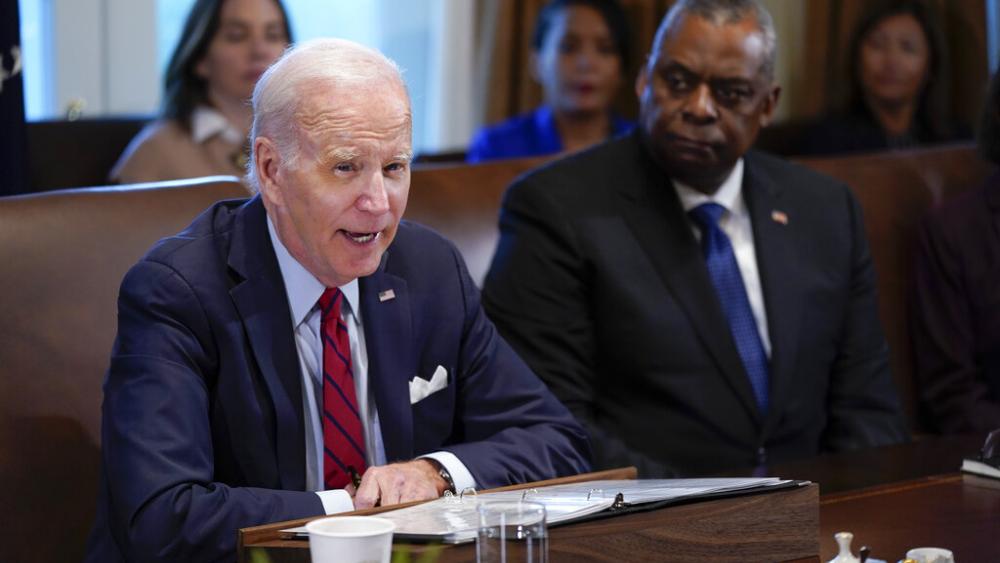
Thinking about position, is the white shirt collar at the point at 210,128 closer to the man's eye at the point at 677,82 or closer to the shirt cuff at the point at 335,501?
the man's eye at the point at 677,82

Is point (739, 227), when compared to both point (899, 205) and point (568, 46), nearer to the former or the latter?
point (899, 205)

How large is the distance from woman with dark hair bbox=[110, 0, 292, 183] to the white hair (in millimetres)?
1609

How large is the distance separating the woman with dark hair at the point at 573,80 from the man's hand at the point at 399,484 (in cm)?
241

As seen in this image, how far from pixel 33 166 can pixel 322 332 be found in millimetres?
1611

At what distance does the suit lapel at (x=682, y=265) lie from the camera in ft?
Result: 8.55

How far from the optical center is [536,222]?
265cm

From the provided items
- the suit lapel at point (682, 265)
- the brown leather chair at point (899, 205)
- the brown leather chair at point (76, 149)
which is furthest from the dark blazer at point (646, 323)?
the brown leather chair at point (76, 149)

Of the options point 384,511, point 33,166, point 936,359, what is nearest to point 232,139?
point 33,166

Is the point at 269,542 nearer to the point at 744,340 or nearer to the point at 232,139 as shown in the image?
the point at 744,340

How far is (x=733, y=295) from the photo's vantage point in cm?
267

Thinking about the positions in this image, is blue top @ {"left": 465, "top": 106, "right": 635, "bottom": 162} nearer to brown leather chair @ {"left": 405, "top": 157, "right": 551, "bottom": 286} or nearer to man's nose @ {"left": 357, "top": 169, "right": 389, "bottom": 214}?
brown leather chair @ {"left": 405, "top": 157, "right": 551, "bottom": 286}

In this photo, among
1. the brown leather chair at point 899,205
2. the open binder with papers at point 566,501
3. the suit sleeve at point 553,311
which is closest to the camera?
the open binder with papers at point 566,501

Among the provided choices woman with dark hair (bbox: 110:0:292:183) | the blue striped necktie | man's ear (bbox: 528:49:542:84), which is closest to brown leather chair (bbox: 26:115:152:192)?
woman with dark hair (bbox: 110:0:292:183)

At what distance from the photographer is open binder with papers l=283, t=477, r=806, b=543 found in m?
1.45
